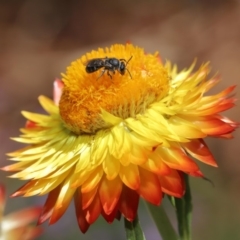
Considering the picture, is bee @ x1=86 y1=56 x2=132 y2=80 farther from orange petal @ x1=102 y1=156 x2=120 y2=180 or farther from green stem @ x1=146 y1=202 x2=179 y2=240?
green stem @ x1=146 y1=202 x2=179 y2=240

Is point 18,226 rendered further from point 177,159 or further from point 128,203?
point 177,159

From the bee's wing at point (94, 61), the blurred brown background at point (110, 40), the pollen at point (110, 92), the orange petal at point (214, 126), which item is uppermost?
the blurred brown background at point (110, 40)

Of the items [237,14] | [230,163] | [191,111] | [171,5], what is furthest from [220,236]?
[171,5]

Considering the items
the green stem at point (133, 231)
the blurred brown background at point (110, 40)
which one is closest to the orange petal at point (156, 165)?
the green stem at point (133, 231)

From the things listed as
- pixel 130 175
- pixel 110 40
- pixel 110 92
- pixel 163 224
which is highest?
pixel 110 40

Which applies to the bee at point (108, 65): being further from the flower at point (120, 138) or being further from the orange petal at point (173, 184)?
the orange petal at point (173, 184)

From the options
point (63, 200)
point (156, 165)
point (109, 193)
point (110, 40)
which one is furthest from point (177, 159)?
point (110, 40)
